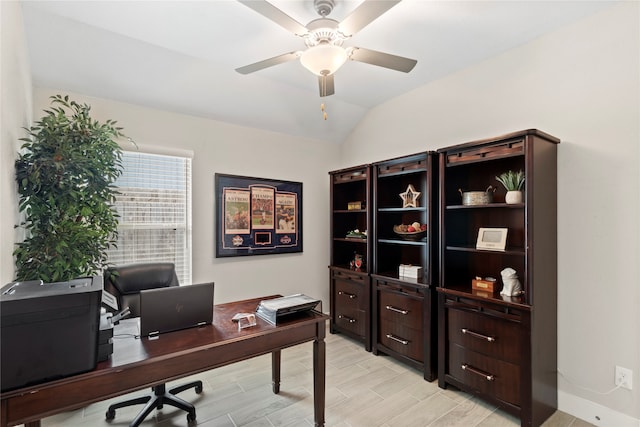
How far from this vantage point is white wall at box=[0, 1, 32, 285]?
1.41 metres

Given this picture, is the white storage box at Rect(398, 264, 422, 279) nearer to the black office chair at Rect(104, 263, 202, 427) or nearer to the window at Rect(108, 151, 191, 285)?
the black office chair at Rect(104, 263, 202, 427)

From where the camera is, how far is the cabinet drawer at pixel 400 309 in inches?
108

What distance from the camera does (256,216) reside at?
3617mm

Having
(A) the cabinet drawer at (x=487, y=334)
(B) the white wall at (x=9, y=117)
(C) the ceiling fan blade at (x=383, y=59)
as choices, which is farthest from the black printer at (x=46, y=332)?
(A) the cabinet drawer at (x=487, y=334)

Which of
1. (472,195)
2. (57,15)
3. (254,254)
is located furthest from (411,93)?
(57,15)

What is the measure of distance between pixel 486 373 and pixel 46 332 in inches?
102

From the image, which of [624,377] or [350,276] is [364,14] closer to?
[350,276]

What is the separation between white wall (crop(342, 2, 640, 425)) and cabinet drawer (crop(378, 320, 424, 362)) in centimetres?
101

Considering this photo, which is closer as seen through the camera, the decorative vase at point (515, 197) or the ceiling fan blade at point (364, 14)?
the ceiling fan blade at point (364, 14)

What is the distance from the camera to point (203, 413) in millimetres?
2166

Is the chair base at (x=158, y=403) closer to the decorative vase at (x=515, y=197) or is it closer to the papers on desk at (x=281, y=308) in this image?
the papers on desk at (x=281, y=308)

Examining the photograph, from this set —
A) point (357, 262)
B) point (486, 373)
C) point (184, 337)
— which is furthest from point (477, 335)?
point (184, 337)

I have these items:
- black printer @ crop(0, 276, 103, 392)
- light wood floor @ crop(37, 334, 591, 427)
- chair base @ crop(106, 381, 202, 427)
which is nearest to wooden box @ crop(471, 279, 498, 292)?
light wood floor @ crop(37, 334, 591, 427)

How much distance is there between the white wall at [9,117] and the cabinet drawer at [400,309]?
2734mm
